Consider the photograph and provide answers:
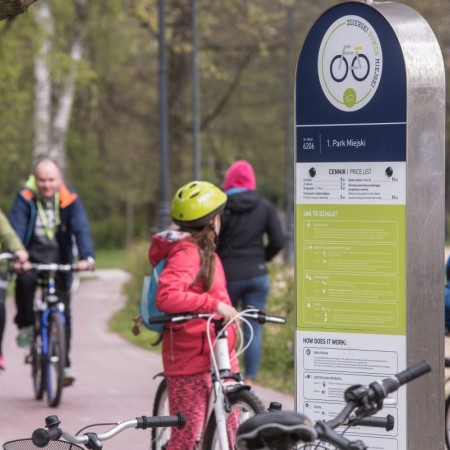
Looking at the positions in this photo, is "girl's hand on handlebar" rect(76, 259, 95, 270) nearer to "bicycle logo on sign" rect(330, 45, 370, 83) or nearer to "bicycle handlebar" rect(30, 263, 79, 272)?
"bicycle handlebar" rect(30, 263, 79, 272)

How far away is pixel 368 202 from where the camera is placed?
4992 mm

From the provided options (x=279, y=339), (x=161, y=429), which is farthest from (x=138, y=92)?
(x=161, y=429)

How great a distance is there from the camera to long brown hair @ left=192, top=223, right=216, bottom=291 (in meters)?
5.74

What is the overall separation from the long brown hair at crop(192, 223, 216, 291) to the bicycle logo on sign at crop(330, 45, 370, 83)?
1061mm

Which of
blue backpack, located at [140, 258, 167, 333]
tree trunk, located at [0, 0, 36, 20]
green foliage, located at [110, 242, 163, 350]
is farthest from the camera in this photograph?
green foliage, located at [110, 242, 163, 350]

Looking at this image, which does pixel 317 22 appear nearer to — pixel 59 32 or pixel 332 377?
pixel 332 377

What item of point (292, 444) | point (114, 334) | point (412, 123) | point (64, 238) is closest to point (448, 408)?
point (412, 123)

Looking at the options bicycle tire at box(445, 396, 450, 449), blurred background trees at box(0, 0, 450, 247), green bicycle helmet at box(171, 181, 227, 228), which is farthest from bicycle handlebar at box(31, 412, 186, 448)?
blurred background trees at box(0, 0, 450, 247)

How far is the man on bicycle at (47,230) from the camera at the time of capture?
30.9 ft

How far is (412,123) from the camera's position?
192 inches

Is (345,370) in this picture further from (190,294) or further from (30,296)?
(30,296)

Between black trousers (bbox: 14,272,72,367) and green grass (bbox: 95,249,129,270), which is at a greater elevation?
black trousers (bbox: 14,272,72,367)

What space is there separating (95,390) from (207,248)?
5.07 m

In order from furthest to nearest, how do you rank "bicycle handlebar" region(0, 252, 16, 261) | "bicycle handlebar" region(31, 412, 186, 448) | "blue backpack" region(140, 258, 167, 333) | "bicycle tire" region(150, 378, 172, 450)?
1. "bicycle handlebar" region(0, 252, 16, 261)
2. "bicycle tire" region(150, 378, 172, 450)
3. "blue backpack" region(140, 258, 167, 333)
4. "bicycle handlebar" region(31, 412, 186, 448)
